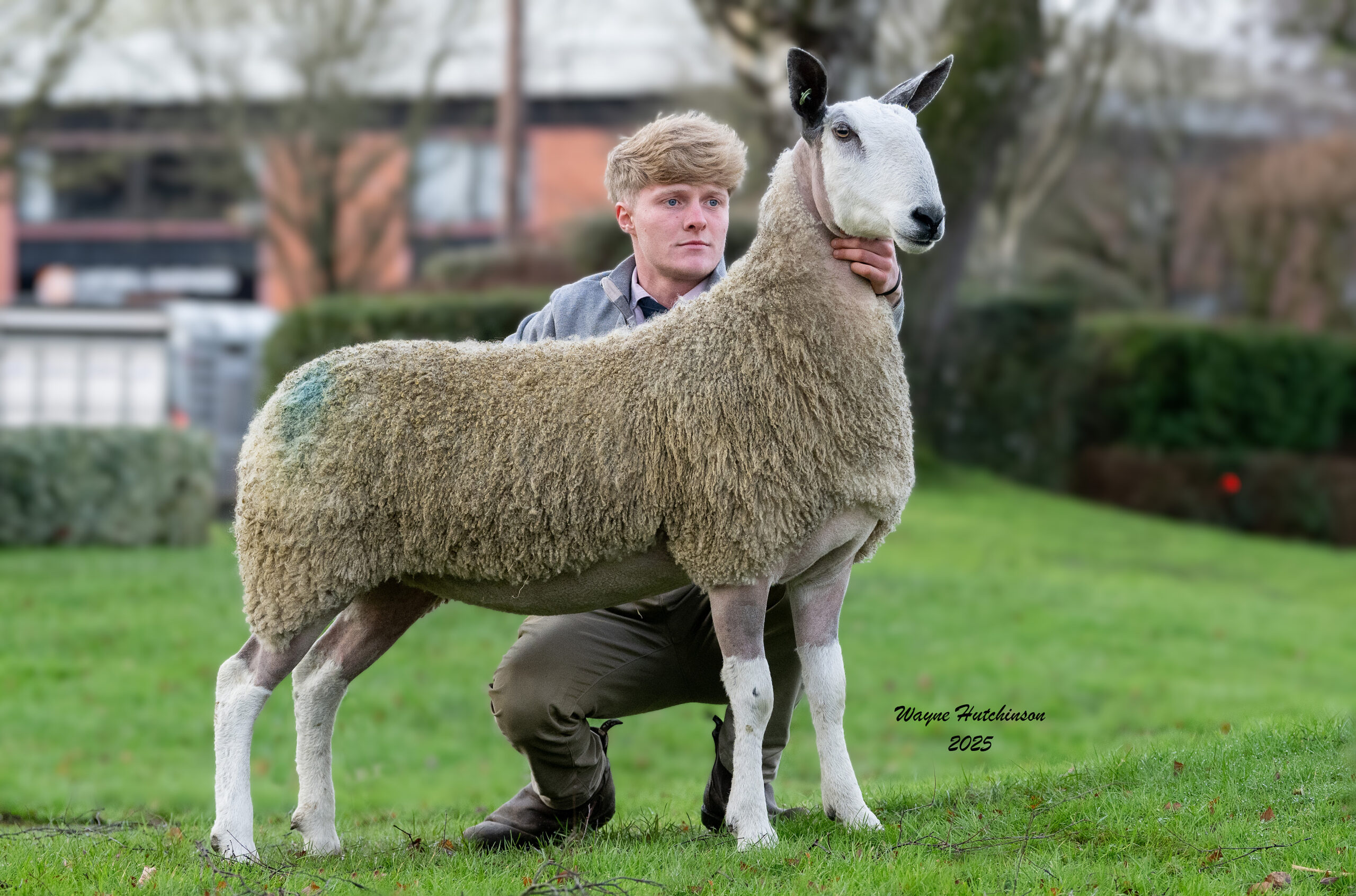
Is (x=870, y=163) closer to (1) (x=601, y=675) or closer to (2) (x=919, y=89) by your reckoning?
(2) (x=919, y=89)

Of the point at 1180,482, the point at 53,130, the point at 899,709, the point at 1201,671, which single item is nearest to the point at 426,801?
the point at 899,709

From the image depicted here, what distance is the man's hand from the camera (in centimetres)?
405

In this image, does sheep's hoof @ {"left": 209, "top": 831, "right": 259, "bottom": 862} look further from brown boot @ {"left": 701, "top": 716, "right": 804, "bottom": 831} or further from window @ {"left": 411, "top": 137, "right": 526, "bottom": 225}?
window @ {"left": 411, "top": 137, "right": 526, "bottom": 225}

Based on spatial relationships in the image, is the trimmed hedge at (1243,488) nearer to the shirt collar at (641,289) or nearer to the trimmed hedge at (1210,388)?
the trimmed hedge at (1210,388)

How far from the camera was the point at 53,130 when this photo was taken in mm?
27516

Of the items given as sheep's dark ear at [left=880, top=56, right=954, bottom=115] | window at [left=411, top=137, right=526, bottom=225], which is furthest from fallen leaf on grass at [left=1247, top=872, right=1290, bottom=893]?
window at [left=411, top=137, right=526, bottom=225]

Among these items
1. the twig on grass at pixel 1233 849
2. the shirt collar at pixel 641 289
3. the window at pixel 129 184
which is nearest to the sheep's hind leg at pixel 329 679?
the shirt collar at pixel 641 289

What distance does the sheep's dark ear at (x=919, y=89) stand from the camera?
411cm

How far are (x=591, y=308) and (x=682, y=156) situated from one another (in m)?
0.66

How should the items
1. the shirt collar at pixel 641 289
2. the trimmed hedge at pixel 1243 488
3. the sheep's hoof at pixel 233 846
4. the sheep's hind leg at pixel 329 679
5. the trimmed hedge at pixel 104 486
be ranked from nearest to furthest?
1. the sheep's hoof at pixel 233 846
2. the sheep's hind leg at pixel 329 679
3. the shirt collar at pixel 641 289
4. the trimmed hedge at pixel 104 486
5. the trimmed hedge at pixel 1243 488

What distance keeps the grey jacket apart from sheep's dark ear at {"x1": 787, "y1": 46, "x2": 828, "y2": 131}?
2.66 feet

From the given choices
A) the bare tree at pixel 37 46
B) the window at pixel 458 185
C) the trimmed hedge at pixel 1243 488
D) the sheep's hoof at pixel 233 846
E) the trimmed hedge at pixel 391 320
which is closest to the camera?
the sheep's hoof at pixel 233 846

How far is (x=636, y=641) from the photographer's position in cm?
470

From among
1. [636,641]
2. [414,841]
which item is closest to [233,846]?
[414,841]
